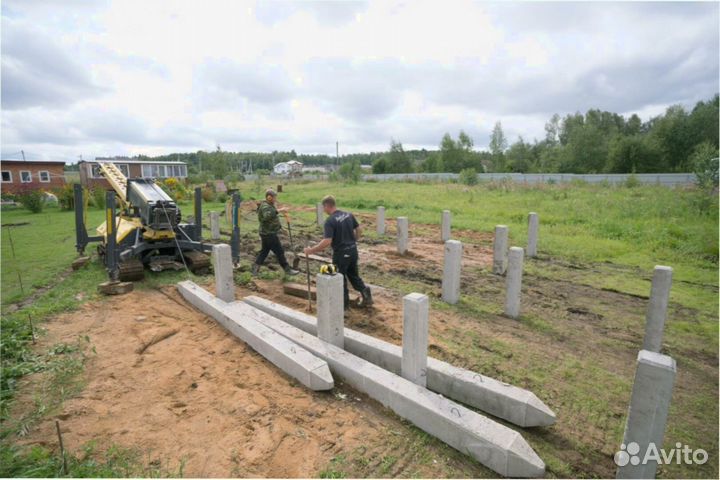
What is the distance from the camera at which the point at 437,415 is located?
3.42 metres

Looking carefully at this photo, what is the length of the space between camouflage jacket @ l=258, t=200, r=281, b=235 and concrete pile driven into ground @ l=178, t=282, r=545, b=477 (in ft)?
11.4

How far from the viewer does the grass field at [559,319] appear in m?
3.68

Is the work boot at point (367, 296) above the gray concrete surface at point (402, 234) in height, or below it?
below

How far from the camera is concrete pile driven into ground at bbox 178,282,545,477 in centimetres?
306

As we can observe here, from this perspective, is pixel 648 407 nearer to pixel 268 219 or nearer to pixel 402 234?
pixel 268 219

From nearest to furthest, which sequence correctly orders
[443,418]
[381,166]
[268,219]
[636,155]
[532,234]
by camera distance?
[443,418] < [268,219] < [532,234] < [636,155] < [381,166]

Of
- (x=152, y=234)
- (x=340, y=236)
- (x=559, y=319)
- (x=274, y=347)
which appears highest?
(x=340, y=236)

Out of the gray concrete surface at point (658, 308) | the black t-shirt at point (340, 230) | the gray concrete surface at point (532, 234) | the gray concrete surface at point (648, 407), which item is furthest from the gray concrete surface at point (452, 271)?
the gray concrete surface at point (532, 234)

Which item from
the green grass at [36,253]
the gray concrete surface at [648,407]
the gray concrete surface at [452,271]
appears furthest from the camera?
the green grass at [36,253]

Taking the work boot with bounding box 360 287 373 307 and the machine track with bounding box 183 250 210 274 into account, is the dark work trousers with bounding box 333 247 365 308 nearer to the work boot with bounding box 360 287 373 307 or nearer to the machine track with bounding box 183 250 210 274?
the work boot with bounding box 360 287 373 307

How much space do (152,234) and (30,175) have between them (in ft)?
110

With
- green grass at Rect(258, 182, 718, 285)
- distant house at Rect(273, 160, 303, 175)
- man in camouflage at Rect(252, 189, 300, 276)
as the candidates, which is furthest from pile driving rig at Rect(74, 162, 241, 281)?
distant house at Rect(273, 160, 303, 175)

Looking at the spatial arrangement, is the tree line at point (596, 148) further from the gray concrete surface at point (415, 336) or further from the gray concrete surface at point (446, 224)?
the gray concrete surface at point (415, 336)

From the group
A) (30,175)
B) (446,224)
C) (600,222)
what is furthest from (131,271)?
(30,175)
